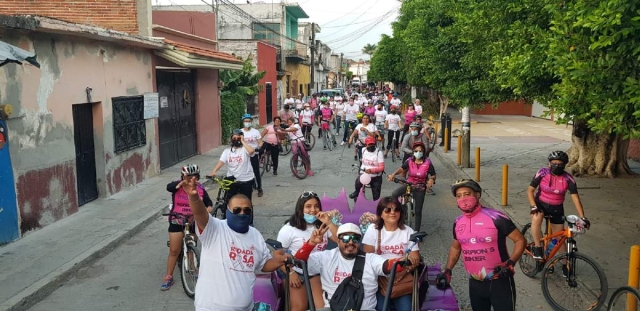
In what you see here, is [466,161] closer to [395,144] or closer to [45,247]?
[395,144]

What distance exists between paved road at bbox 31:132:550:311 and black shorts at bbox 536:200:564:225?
0.82 metres

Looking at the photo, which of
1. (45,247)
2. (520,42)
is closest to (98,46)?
(45,247)

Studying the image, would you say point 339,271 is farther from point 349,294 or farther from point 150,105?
point 150,105

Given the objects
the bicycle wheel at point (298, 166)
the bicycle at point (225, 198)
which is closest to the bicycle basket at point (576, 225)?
the bicycle at point (225, 198)

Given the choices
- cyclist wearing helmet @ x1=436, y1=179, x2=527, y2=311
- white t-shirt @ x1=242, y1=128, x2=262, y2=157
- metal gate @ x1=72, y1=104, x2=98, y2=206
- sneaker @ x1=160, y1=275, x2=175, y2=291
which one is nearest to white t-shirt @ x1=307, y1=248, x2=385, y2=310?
cyclist wearing helmet @ x1=436, y1=179, x2=527, y2=311

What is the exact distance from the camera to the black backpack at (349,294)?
445 cm

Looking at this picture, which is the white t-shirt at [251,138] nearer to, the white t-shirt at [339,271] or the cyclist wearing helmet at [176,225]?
the cyclist wearing helmet at [176,225]

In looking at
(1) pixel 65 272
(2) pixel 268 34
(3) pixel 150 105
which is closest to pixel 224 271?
(1) pixel 65 272

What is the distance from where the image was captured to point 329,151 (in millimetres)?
20219

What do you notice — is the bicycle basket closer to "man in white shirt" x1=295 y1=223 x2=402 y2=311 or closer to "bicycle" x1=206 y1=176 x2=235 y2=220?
"man in white shirt" x1=295 y1=223 x2=402 y2=311

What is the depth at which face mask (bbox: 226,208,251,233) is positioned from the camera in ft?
14.1

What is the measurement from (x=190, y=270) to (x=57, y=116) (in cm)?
526

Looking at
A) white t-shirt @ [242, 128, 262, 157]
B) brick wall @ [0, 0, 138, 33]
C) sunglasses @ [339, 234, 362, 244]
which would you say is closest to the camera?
sunglasses @ [339, 234, 362, 244]

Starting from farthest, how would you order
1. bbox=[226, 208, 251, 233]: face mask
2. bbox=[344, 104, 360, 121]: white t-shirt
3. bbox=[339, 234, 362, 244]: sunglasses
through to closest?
bbox=[344, 104, 360, 121]: white t-shirt, bbox=[339, 234, 362, 244]: sunglasses, bbox=[226, 208, 251, 233]: face mask
